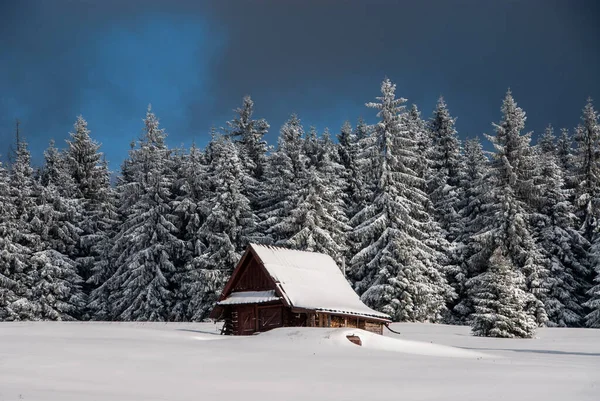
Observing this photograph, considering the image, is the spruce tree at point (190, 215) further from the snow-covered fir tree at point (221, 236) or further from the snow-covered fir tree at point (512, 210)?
the snow-covered fir tree at point (512, 210)

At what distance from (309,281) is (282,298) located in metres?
3.84

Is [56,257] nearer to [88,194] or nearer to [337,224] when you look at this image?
[88,194]

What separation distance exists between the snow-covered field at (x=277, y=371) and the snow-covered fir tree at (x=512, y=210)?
22667mm

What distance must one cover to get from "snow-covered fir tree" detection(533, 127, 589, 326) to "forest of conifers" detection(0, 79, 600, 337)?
0.44 feet

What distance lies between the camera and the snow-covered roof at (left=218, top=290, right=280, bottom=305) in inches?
1547

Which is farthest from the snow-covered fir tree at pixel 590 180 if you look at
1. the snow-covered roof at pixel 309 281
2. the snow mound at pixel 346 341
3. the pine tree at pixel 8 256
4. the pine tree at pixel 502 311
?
the pine tree at pixel 8 256

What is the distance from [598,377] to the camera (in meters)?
20.9

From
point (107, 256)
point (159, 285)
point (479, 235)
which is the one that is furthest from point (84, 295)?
point (479, 235)

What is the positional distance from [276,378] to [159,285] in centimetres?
4108

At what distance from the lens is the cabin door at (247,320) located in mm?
40906

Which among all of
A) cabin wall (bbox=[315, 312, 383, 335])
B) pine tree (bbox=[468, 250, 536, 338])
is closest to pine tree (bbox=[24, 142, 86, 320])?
cabin wall (bbox=[315, 312, 383, 335])

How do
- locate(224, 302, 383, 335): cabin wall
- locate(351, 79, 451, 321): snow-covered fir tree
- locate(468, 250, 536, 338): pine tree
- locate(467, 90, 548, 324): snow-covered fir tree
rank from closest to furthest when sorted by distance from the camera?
locate(224, 302, 383, 335): cabin wall → locate(468, 250, 536, 338): pine tree → locate(351, 79, 451, 321): snow-covered fir tree → locate(467, 90, 548, 324): snow-covered fir tree

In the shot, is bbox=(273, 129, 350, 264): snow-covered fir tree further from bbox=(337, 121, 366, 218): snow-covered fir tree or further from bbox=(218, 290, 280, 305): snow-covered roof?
bbox=(218, 290, 280, 305): snow-covered roof

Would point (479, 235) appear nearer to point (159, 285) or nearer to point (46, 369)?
point (159, 285)
